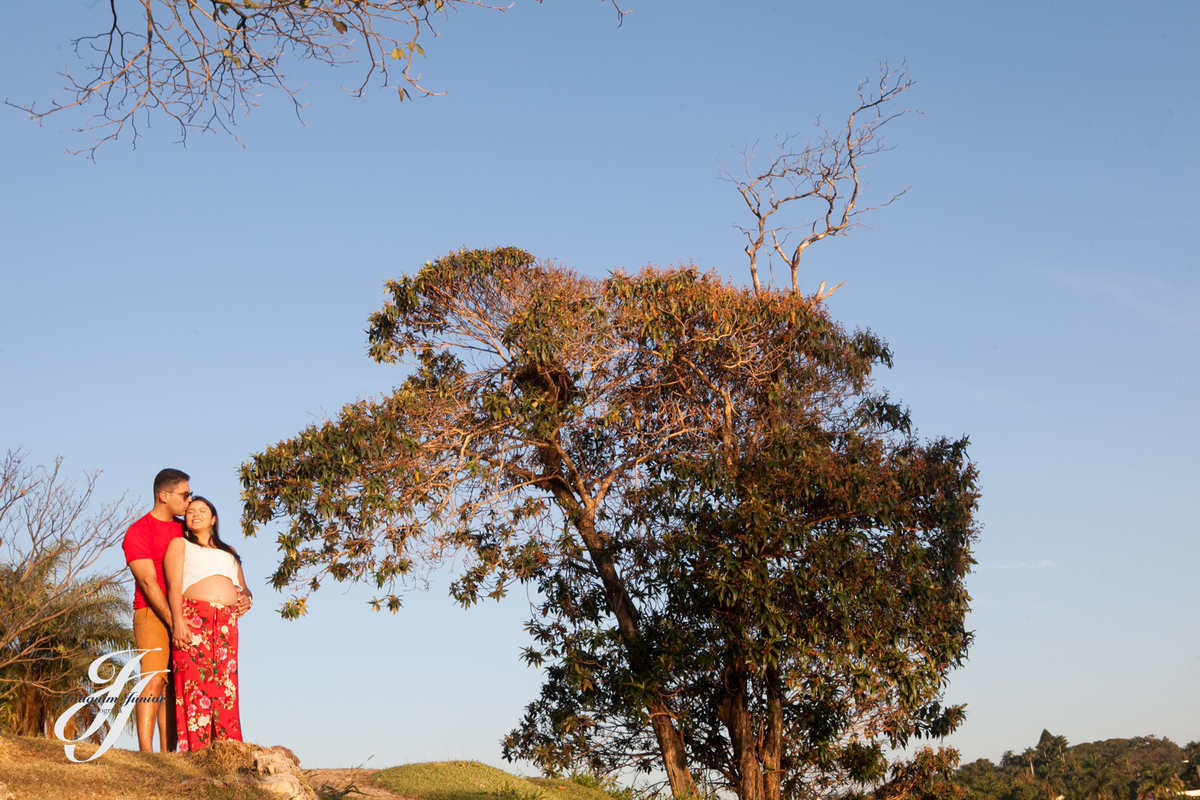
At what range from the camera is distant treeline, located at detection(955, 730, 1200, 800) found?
1485 inches

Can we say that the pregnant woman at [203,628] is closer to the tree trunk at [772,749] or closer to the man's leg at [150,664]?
the man's leg at [150,664]

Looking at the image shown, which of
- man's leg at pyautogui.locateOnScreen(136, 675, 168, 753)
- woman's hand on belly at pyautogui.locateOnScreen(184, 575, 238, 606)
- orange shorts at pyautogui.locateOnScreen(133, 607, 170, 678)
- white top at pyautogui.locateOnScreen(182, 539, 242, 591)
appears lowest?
man's leg at pyautogui.locateOnScreen(136, 675, 168, 753)

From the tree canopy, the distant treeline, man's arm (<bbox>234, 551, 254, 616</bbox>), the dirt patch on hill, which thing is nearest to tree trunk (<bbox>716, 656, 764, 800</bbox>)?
the tree canopy

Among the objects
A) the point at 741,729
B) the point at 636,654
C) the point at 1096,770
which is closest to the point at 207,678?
the point at 636,654

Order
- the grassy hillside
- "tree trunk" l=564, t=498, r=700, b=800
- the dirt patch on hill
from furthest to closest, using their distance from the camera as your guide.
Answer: "tree trunk" l=564, t=498, r=700, b=800 < the grassy hillside < the dirt patch on hill

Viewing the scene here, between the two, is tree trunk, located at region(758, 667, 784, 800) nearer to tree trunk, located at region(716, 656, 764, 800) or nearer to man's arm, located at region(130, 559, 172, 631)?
tree trunk, located at region(716, 656, 764, 800)

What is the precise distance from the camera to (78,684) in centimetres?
1469

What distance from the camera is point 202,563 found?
26.1 feet

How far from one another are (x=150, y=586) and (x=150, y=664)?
2.12 ft

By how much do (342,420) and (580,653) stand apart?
400 cm

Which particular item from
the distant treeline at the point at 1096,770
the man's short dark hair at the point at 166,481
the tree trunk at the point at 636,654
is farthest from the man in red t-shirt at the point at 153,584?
the distant treeline at the point at 1096,770

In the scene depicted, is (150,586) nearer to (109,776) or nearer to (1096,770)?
(109,776)

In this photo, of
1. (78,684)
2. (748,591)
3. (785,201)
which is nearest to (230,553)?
(748,591)

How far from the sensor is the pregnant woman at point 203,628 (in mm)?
7758
